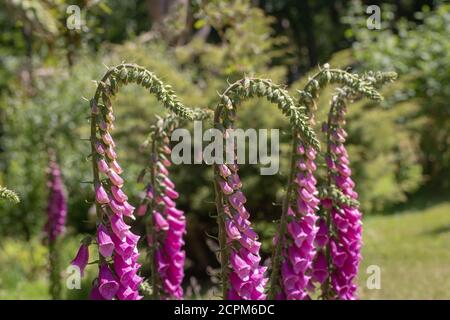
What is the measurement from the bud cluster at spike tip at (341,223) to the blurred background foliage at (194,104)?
163 cm

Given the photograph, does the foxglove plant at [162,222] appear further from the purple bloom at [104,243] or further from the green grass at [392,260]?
the green grass at [392,260]

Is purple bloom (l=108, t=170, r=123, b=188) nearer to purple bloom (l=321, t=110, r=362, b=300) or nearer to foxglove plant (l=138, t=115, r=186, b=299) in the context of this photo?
foxglove plant (l=138, t=115, r=186, b=299)

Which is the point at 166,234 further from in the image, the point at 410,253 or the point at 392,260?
the point at 410,253

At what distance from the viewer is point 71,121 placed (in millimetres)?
10133

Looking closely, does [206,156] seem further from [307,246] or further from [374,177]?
[374,177]

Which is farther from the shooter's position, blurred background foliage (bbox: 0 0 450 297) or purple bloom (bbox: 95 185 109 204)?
blurred background foliage (bbox: 0 0 450 297)

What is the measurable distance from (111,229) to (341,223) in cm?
117

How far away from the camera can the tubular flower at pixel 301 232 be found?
118 inches

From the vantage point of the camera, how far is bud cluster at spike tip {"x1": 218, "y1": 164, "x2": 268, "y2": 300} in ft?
9.03

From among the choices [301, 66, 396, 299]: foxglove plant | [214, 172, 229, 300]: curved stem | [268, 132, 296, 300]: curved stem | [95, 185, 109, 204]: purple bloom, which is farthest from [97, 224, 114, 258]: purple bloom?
[301, 66, 396, 299]: foxglove plant

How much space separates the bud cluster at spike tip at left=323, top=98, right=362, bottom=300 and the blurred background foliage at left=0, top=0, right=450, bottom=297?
1627 millimetres

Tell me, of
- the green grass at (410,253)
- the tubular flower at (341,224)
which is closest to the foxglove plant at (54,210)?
the tubular flower at (341,224)
